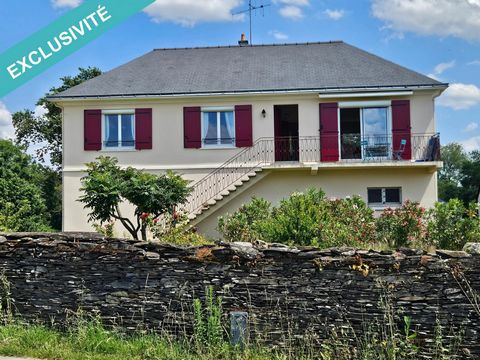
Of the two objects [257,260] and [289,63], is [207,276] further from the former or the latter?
[289,63]

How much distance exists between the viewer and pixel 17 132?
31.9m

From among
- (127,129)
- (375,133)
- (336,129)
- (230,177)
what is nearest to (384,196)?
(375,133)

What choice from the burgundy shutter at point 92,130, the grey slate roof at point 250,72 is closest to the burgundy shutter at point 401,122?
the grey slate roof at point 250,72

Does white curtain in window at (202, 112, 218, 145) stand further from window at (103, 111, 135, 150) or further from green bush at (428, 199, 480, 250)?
green bush at (428, 199, 480, 250)

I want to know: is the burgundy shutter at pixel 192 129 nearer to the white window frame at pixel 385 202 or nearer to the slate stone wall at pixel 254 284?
the white window frame at pixel 385 202

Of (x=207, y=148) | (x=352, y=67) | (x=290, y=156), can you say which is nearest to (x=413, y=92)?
(x=352, y=67)

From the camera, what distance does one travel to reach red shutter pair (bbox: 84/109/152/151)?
16.9 metres

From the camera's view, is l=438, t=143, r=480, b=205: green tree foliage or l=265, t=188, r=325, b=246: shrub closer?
l=265, t=188, r=325, b=246: shrub

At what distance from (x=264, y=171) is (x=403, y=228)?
6.43 m

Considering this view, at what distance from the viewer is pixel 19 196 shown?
18.4 meters

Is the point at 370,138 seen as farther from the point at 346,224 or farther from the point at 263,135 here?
the point at 346,224

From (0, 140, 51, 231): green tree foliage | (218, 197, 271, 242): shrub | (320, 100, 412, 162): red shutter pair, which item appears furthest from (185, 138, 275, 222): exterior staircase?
(0, 140, 51, 231): green tree foliage

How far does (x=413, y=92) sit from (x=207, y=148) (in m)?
7.62

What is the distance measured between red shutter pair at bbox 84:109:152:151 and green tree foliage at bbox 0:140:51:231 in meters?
3.10
